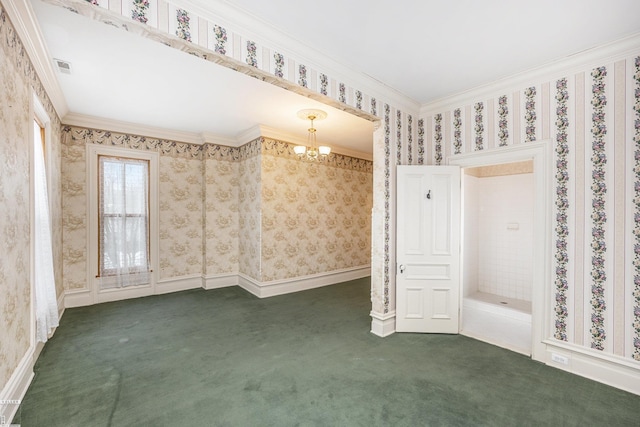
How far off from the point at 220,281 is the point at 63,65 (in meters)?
3.89

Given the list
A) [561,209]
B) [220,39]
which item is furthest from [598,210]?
[220,39]

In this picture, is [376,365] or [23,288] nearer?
[23,288]

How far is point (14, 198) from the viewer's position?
2.05 meters

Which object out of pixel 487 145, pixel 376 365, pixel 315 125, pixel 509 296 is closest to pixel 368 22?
pixel 487 145

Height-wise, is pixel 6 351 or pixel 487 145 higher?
pixel 487 145

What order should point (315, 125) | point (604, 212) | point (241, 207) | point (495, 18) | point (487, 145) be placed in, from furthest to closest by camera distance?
1. point (241, 207)
2. point (315, 125)
3. point (487, 145)
4. point (604, 212)
5. point (495, 18)

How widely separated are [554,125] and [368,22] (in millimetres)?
2093

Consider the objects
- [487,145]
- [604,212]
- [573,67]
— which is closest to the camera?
[604,212]

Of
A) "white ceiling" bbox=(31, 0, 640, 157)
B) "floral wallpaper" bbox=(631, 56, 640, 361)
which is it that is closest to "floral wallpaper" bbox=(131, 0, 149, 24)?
"white ceiling" bbox=(31, 0, 640, 157)

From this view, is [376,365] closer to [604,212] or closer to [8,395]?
[604,212]

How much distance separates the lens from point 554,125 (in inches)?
109

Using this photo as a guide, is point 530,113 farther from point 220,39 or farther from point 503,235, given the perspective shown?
point 220,39

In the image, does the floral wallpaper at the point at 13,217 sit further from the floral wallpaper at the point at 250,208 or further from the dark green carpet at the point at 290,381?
the floral wallpaper at the point at 250,208

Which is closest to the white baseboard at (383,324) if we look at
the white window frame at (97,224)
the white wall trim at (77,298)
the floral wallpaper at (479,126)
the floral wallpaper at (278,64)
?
the floral wallpaper at (479,126)
